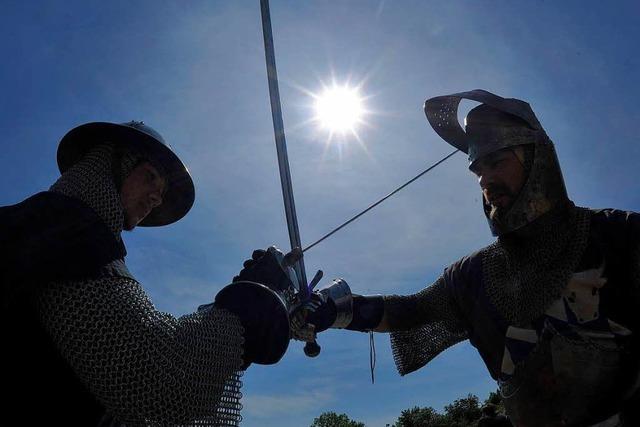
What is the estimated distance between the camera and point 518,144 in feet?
11.7

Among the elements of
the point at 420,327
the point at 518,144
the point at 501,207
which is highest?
the point at 518,144

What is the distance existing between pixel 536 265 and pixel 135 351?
2.83m

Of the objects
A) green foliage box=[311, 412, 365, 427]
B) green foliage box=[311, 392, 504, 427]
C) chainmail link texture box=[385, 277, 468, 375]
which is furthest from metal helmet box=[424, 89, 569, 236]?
green foliage box=[311, 412, 365, 427]

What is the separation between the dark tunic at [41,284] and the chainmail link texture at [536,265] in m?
2.69

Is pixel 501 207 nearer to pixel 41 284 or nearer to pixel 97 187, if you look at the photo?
pixel 97 187

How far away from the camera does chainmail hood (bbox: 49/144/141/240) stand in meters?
2.21

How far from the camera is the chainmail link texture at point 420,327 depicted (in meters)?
4.04

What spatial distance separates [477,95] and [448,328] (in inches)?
79.8

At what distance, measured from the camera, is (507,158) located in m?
3.60

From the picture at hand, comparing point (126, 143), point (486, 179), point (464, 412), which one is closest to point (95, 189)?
point (126, 143)

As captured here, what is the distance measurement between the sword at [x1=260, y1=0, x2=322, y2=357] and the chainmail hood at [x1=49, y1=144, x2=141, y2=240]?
1.38 metres

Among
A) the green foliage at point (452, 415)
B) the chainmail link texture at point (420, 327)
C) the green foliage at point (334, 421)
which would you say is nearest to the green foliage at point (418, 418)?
the green foliage at point (452, 415)

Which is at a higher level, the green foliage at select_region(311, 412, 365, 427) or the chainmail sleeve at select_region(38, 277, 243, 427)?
the green foliage at select_region(311, 412, 365, 427)

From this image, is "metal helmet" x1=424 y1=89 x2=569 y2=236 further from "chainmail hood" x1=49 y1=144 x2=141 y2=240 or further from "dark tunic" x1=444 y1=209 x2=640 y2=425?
"chainmail hood" x1=49 y1=144 x2=141 y2=240
